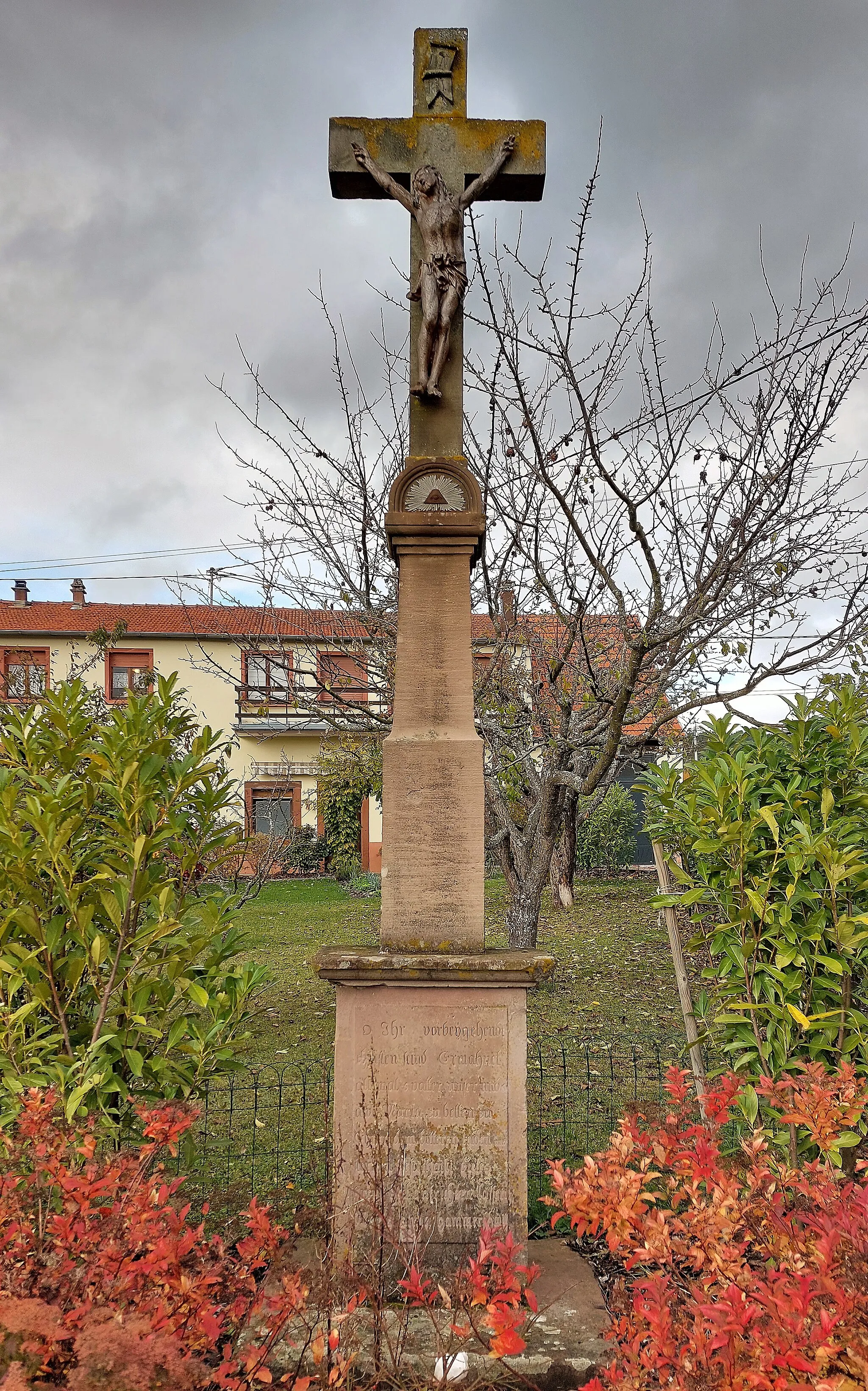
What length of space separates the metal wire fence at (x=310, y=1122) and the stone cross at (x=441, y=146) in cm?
325

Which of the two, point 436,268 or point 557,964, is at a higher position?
point 436,268

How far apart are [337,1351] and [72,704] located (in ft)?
8.85

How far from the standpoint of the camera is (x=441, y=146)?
3.90 meters

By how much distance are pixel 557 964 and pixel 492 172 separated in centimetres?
846

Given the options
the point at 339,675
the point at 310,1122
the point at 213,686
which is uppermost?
the point at 213,686

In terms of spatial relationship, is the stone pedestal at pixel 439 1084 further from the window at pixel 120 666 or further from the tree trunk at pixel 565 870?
the window at pixel 120 666

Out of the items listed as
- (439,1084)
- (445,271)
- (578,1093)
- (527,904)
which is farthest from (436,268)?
(527,904)

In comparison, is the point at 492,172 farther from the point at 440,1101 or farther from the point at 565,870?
the point at 565,870

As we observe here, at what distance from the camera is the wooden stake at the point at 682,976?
13.5ft

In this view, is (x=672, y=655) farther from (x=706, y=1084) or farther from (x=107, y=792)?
(x=107, y=792)

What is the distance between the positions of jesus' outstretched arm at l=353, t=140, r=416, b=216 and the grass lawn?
3.90m

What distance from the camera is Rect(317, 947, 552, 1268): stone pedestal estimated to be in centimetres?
312

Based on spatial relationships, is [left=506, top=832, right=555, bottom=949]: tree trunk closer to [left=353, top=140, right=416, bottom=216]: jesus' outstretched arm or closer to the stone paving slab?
the stone paving slab

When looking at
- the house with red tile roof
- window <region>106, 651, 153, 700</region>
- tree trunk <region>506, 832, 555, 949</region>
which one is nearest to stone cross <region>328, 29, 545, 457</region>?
tree trunk <region>506, 832, 555, 949</region>
